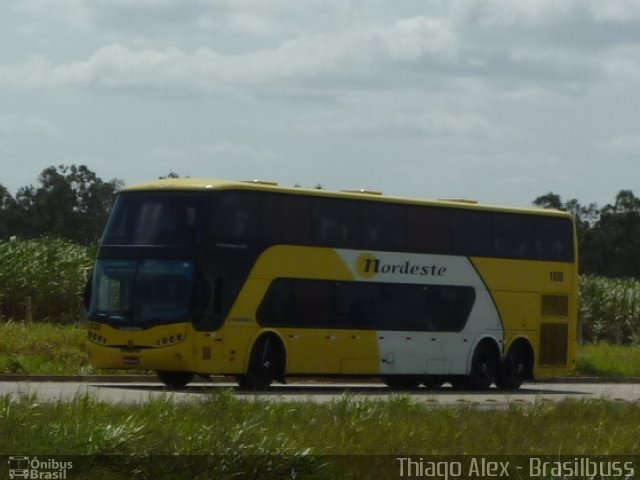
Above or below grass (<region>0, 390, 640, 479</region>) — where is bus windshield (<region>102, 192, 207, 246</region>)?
above

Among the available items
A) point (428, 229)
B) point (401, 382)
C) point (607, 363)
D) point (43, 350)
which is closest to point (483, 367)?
point (401, 382)

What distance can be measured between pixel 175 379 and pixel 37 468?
52.9 ft

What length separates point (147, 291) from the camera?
27750mm

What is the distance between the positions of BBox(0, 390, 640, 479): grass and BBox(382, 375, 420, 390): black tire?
463 inches

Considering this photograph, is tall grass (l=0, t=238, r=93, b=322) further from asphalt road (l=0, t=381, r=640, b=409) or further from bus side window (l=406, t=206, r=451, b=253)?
bus side window (l=406, t=206, r=451, b=253)

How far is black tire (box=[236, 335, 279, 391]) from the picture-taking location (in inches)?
1109

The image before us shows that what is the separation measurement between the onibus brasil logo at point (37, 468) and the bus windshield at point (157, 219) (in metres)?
14.3

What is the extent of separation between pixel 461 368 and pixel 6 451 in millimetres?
19584

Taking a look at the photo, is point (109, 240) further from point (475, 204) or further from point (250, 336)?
point (475, 204)

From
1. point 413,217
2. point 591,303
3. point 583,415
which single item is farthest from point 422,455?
point 591,303

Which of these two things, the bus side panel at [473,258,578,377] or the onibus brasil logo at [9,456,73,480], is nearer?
the onibus brasil logo at [9,456,73,480]

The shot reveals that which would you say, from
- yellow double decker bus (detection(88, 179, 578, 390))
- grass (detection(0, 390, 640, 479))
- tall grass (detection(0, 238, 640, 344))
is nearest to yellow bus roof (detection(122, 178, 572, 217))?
yellow double decker bus (detection(88, 179, 578, 390))

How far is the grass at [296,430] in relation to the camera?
554 inches

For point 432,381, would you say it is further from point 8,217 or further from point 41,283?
point 8,217
